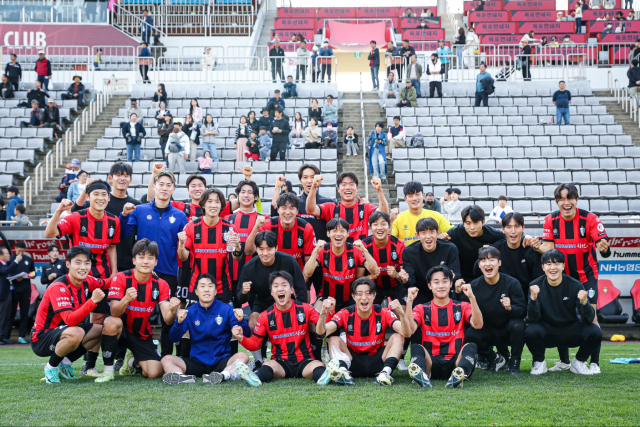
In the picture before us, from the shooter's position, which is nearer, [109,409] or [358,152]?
[109,409]

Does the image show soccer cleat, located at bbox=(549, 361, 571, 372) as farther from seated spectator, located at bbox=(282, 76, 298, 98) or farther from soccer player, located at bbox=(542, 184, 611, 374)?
seated spectator, located at bbox=(282, 76, 298, 98)

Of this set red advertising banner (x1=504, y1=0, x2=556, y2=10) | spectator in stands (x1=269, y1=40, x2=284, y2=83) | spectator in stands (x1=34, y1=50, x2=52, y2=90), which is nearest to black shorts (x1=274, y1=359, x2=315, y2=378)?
spectator in stands (x1=269, y1=40, x2=284, y2=83)

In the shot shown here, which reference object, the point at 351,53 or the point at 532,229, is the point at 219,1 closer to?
the point at 351,53

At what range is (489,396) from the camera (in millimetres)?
5605

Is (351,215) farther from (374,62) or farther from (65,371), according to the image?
(374,62)

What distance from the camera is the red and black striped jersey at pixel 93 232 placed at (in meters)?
7.27

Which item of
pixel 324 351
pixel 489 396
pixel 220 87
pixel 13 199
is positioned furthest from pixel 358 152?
pixel 489 396

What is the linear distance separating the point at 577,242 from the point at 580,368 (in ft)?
4.87

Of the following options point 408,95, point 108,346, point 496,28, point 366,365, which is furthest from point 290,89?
point 366,365

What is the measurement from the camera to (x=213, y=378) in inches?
Answer: 252

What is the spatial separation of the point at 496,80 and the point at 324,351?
628 inches

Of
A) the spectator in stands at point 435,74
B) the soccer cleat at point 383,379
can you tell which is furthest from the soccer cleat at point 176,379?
the spectator in stands at point 435,74

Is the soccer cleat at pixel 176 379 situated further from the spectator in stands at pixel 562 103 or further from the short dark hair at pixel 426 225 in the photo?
the spectator in stands at pixel 562 103

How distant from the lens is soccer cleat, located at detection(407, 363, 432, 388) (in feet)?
19.7
